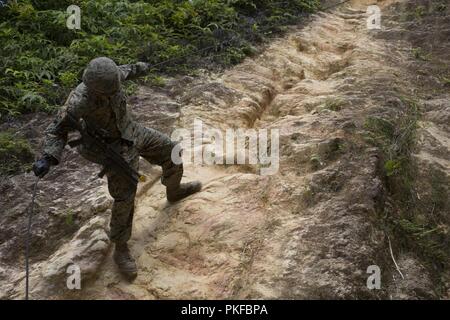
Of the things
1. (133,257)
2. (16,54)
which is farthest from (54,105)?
(133,257)

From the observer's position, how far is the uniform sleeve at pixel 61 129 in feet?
15.4

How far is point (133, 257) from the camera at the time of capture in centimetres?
530

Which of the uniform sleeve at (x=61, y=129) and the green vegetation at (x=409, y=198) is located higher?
the uniform sleeve at (x=61, y=129)

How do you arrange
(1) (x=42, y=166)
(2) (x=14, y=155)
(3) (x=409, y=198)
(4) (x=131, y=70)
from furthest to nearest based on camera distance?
1. (2) (x=14, y=155)
2. (3) (x=409, y=198)
3. (4) (x=131, y=70)
4. (1) (x=42, y=166)

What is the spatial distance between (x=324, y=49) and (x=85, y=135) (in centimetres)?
626

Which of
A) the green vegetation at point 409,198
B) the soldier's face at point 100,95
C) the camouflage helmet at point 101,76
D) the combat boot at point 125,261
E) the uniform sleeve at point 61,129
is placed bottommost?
the combat boot at point 125,261

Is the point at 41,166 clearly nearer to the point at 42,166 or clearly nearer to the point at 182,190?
the point at 42,166

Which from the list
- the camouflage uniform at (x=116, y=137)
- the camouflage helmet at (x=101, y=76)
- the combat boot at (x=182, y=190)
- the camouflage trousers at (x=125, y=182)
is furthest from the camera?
the combat boot at (x=182, y=190)

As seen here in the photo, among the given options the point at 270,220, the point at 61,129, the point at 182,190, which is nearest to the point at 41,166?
the point at 61,129

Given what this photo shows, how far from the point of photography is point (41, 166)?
4559 millimetres

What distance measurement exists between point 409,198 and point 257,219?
71.3 inches

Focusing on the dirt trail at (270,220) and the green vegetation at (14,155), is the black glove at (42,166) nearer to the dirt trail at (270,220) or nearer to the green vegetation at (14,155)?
the dirt trail at (270,220)

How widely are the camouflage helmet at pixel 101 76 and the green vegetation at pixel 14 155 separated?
267 cm

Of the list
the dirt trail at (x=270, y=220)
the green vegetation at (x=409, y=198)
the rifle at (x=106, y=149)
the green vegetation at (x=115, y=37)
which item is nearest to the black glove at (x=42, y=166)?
the rifle at (x=106, y=149)
